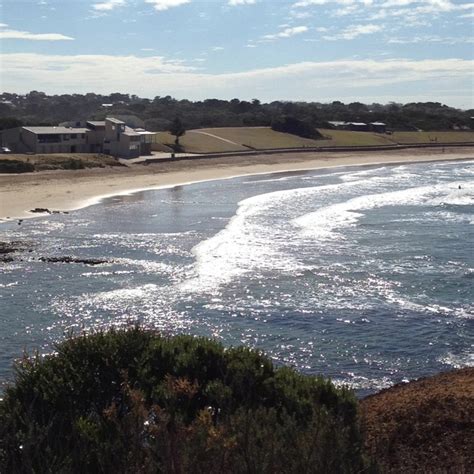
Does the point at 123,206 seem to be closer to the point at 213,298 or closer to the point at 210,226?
the point at 210,226

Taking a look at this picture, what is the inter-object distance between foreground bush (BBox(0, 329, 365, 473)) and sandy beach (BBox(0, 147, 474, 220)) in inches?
1280

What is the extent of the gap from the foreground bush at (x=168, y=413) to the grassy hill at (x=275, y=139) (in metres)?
76.6

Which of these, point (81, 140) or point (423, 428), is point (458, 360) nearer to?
point (423, 428)

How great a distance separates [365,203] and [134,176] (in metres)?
22.4

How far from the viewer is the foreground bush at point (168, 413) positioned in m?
7.63

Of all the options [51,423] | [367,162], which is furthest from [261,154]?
[51,423]

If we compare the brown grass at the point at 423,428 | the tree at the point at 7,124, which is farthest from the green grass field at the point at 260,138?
the brown grass at the point at 423,428

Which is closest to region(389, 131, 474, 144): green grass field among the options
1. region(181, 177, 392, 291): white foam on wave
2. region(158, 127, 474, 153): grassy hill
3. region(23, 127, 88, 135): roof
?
region(158, 127, 474, 153): grassy hill

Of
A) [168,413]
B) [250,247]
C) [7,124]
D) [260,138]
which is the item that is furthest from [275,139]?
[168,413]

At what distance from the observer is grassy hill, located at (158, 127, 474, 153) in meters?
93.0

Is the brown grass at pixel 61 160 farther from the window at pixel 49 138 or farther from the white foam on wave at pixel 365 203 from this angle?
the white foam on wave at pixel 365 203

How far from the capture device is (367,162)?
93.1 metres

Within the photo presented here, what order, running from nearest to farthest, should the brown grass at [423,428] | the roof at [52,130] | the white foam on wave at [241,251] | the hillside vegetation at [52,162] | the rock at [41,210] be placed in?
→ the brown grass at [423,428] < the white foam on wave at [241,251] < the rock at [41,210] < the hillside vegetation at [52,162] < the roof at [52,130]

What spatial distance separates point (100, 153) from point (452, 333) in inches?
2350
